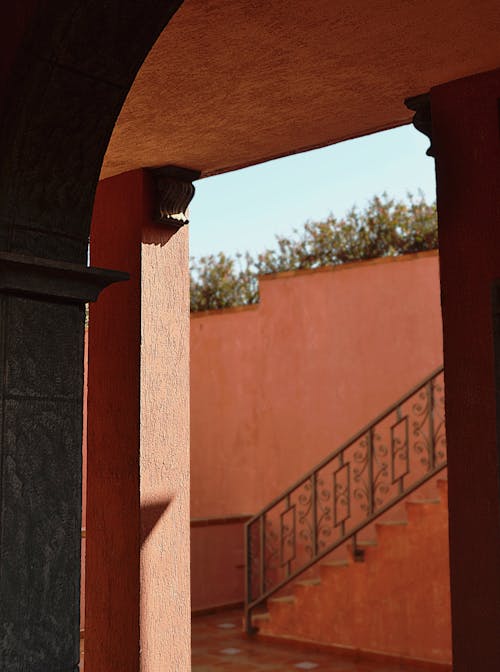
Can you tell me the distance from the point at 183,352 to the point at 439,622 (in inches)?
157

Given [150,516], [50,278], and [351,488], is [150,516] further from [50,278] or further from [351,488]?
[351,488]

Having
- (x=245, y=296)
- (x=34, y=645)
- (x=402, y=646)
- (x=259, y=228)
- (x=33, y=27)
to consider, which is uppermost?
(x=259, y=228)

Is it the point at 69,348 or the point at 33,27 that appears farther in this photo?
the point at 69,348

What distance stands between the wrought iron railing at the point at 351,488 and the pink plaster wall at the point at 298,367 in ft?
1.63

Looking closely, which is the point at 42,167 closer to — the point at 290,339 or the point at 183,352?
the point at 183,352

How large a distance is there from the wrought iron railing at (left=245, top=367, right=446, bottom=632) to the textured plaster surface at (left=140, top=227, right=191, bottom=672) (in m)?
3.68

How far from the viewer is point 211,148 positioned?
4984 millimetres

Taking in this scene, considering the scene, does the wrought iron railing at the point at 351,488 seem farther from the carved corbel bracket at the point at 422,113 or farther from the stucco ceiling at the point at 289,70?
the carved corbel bracket at the point at 422,113

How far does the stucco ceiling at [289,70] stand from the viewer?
3.48 m

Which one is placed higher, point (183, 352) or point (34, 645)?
point (183, 352)

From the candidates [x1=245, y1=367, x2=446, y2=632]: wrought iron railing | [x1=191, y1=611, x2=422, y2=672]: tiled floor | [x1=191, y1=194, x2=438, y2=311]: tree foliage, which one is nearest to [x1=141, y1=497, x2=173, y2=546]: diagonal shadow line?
[x1=191, y1=611, x2=422, y2=672]: tiled floor

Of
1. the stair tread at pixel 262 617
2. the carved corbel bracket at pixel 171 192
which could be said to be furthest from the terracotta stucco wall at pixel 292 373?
the carved corbel bracket at pixel 171 192

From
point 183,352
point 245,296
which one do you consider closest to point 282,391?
point 183,352

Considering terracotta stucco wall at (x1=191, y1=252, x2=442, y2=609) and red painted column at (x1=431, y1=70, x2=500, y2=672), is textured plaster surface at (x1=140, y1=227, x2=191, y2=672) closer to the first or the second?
red painted column at (x1=431, y1=70, x2=500, y2=672)
